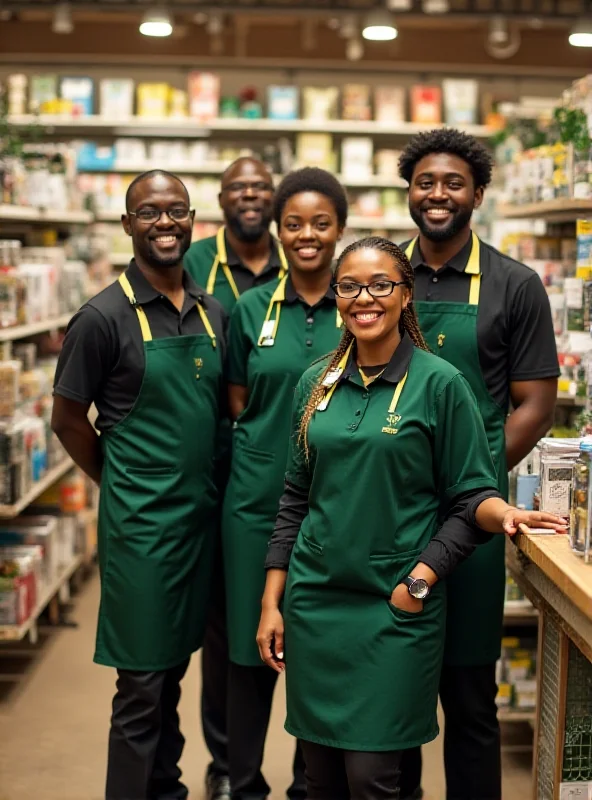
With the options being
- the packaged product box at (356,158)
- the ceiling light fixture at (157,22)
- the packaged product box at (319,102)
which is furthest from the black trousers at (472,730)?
the packaged product box at (319,102)

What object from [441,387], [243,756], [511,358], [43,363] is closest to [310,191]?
[511,358]

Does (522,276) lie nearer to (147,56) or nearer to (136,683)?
(136,683)

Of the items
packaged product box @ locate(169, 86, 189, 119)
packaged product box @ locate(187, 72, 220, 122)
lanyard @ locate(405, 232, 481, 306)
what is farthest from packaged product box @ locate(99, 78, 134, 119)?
lanyard @ locate(405, 232, 481, 306)

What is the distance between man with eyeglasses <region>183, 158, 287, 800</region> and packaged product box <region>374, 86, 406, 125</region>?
5160 millimetres

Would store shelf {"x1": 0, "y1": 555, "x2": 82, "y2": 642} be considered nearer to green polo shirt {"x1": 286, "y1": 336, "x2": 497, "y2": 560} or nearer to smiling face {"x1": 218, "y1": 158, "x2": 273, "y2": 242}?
smiling face {"x1": 218, "y1": 158, "x2": 273, "y2": 242}

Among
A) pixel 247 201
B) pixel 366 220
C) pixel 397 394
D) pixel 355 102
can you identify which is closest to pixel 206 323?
pixel 247 201

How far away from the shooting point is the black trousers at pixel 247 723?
3408mm

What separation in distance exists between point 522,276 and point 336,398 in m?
0.79

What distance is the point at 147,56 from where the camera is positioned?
371 inches

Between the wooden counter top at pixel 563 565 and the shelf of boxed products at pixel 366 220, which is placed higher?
the shelf of boxed products at pixel 366 220

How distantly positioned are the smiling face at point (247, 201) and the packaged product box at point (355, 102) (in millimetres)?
5158

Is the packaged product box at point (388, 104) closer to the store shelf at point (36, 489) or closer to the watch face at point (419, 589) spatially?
the store shelf at point (36, 489)

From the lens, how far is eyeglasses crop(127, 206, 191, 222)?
327 cm

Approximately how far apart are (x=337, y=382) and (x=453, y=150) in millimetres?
875
